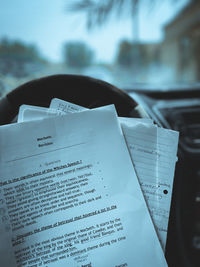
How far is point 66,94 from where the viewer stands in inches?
27.3

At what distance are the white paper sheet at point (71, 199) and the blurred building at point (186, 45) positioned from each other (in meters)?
1.47

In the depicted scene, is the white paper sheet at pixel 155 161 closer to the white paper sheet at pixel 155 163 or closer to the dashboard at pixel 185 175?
the white paper sheet at pixel 155 163

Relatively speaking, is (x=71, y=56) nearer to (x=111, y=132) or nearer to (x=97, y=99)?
(x=97, y=99)

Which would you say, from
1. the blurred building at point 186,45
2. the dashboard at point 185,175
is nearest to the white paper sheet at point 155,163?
the dashboard at point 185,175

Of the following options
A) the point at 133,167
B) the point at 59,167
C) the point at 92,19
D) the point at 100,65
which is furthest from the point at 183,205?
the point at 92,19

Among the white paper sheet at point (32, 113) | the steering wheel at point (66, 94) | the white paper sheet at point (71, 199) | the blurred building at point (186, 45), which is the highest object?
the blurred building at point (186, 45)

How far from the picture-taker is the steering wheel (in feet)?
2.18

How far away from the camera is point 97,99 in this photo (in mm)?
698

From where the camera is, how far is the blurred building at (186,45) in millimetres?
2035

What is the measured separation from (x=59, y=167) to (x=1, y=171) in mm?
114

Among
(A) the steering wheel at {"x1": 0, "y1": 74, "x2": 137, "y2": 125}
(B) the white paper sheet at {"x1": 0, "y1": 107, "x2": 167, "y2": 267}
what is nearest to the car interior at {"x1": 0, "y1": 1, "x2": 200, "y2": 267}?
(A) the steering wheel at {"x1": 0, "y1": 74, "x2": 137, "y2": 125}

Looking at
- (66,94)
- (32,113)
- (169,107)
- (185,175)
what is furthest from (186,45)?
(32,113)

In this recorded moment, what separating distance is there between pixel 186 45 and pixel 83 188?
6.12 feet

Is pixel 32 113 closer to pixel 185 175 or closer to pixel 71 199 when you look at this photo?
pixel 71 199
